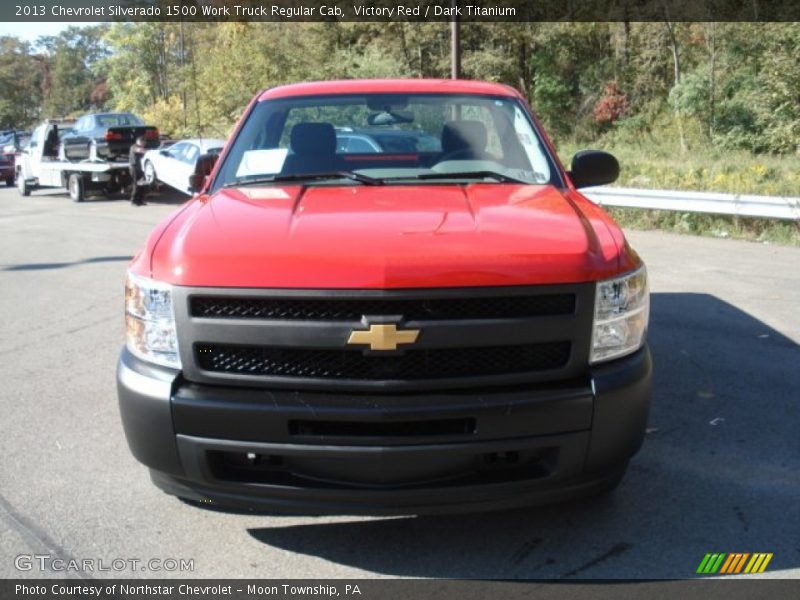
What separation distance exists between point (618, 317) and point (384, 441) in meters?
1.01

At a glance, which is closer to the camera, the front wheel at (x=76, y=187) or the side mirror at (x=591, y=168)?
the side mirror at (x=591, y=168)

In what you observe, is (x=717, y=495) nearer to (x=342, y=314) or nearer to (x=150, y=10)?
(x=342, y=314)

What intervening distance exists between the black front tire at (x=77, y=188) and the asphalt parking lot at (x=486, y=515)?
49.0ft

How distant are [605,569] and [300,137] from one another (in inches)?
106

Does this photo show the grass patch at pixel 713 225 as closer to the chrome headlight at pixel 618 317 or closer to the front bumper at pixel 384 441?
the chrome headlight at pixel 618 317

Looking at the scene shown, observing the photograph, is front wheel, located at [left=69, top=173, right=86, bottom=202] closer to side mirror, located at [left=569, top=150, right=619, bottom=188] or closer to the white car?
the white car

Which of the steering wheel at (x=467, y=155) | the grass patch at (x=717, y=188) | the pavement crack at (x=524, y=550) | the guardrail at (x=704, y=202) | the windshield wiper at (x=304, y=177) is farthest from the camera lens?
the grass patch at (x=717, y=188)

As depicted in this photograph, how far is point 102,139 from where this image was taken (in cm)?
2052

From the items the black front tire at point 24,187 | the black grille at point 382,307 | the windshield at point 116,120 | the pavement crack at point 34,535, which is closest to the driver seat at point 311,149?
the black grille at point 382,307

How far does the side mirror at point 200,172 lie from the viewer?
15.8 feet

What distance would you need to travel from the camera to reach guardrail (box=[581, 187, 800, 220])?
10.5m

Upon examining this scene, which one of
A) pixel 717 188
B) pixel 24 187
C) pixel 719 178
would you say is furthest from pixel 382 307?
pixel 24 187

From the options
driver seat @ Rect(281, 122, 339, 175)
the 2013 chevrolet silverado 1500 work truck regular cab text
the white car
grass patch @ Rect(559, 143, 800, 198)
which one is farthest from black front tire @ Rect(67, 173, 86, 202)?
the 2013 chevrolet silverado 1500 work truck regular cab text

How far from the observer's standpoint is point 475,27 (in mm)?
36594
